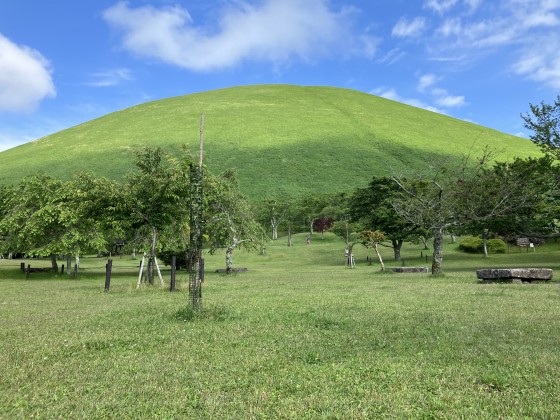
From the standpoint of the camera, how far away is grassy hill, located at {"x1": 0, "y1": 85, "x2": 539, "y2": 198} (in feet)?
336

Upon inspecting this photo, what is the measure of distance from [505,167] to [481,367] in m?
36.4

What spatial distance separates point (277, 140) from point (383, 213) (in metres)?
70.3

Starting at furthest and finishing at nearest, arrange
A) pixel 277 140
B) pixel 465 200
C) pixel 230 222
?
pixel 277 140 < pixel 230 222 < pixel 465 200

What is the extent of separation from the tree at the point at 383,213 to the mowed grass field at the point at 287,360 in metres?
34.9

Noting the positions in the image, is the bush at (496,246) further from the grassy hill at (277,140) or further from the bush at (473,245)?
the grassy hill at (277,140)

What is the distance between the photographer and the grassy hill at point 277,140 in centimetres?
10238

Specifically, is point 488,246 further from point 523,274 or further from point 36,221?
point 36,221

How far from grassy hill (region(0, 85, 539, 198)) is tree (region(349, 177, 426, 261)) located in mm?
36845

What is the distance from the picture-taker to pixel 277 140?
118500mm

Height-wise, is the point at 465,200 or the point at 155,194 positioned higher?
the point at 465,200

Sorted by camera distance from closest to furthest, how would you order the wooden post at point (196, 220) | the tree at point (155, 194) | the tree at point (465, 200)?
1. the wooden post at point (196, 220)
2. the tree at point (155, 194)
3. the tree at point (465, 200)

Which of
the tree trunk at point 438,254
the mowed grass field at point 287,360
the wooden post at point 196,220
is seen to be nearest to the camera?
the mowed grass field at point 287,360

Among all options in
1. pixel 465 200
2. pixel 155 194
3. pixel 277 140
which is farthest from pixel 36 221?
pixel 277 140

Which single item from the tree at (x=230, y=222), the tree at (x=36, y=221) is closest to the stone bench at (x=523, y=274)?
the tree at (x=230, y=222)
